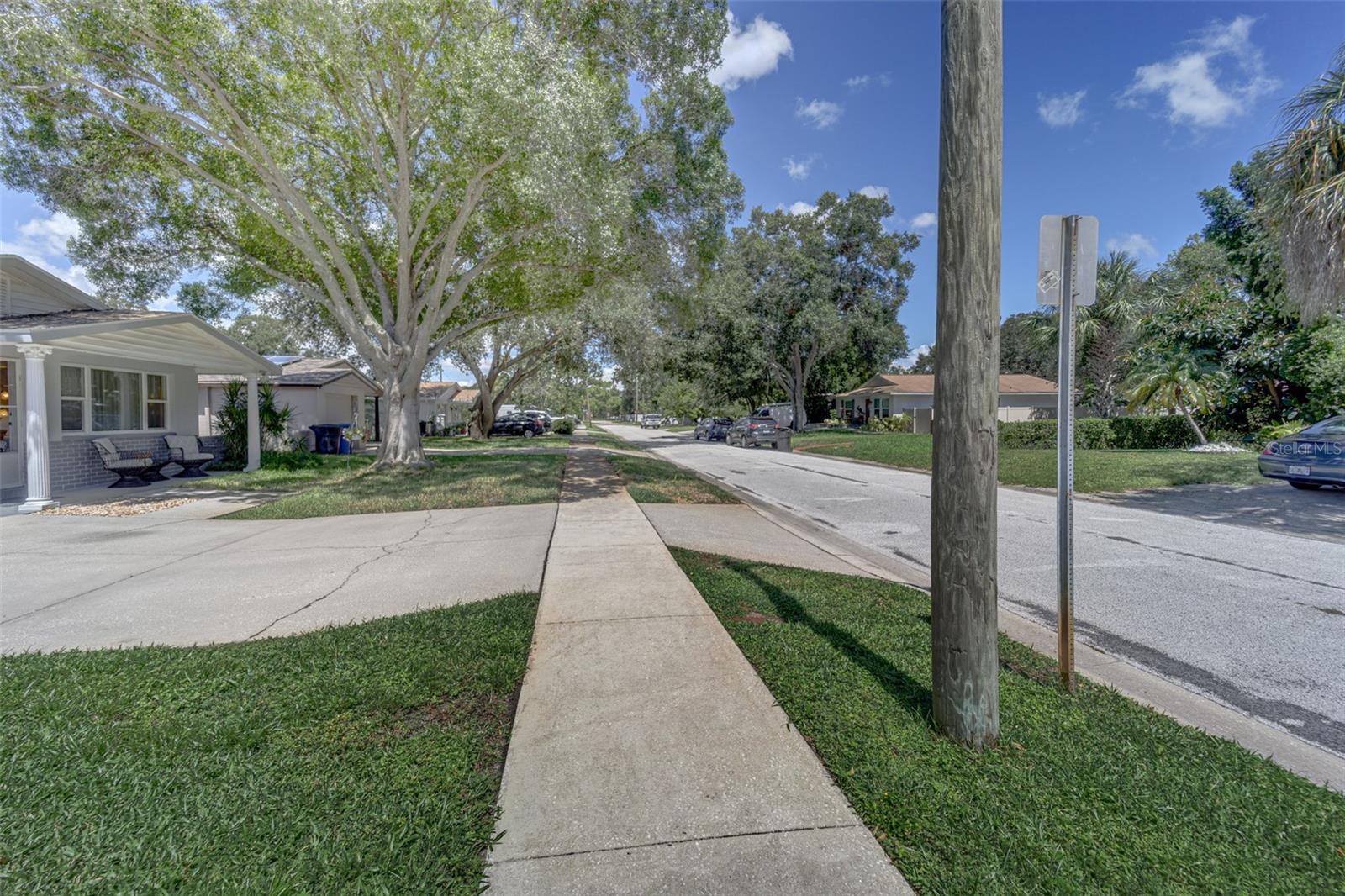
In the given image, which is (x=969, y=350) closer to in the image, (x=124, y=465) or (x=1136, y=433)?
(x=124, y=465)

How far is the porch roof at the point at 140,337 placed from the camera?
9.72 meters

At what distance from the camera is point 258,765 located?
2574 millimetres

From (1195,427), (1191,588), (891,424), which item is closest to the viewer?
(1191,588)

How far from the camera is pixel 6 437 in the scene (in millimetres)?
11664

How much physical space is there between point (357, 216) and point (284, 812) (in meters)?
17.2

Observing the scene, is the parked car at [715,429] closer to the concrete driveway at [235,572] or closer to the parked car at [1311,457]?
the parked car at [1311,457]

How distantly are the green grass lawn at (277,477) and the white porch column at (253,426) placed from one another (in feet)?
1.03

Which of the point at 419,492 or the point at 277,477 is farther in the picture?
the point at 277,477

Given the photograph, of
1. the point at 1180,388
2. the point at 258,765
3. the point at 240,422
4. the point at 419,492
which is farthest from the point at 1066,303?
the point at 1180,388

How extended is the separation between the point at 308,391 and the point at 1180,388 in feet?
100

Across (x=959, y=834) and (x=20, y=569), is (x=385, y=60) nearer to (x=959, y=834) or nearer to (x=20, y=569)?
(x=20, y=569)

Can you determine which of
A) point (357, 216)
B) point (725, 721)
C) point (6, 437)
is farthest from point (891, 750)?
point (357, 216)

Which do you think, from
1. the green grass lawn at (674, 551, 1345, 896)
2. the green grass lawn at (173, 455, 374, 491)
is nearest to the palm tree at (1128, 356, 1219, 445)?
the green grass lawn at (674, 551, 1345, 896)

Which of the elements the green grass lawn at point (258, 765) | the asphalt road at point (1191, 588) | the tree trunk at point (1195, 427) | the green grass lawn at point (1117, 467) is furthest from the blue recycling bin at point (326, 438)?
the tree trunk at point (1195, 427)
